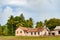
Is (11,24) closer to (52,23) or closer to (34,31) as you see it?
(34,31)

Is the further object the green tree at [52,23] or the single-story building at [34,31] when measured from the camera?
the green tree at [52,23]

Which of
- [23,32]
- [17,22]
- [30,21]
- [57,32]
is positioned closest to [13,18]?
[17,22]

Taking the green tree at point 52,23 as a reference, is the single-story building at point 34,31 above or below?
below

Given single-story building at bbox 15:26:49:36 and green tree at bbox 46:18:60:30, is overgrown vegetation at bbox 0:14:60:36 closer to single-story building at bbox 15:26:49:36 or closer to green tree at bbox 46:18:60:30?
green tree at bbox 46:18:60:30

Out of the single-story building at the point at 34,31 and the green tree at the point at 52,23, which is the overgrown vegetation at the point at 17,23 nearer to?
the green tree at the point at 52,23

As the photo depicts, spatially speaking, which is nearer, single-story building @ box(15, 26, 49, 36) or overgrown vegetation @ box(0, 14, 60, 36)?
single-story building @ box(15, 26, 49, 36)

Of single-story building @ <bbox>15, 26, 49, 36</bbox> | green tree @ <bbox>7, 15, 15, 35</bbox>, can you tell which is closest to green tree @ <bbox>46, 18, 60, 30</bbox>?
single-story building @ <bbox>15, 26, 49, 36</bbox>

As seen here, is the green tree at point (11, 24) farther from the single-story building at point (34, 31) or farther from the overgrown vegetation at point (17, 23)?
the single-story building at point (34, 31)

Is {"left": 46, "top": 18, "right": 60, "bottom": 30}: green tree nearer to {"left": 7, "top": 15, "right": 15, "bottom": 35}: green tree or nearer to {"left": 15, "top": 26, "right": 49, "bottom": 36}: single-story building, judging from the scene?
{"left": 15, "top": 26, "right": 49, "bottom": 36}: single-story building

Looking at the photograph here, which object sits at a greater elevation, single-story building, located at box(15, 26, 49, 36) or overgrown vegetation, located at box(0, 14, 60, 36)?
overgrown vegetation, located at box(0, 14, 60, 36)

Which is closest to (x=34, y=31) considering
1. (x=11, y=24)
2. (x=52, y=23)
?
(x=52, y=23)

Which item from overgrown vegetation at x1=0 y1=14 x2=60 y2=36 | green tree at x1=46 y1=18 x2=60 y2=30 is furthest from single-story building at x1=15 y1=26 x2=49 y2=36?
green tree at x1=46 y1=18 x2=60 y2=30

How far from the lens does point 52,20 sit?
Answer: 106250 millimetres

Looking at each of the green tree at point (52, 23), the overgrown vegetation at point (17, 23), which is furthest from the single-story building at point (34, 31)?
the green tree at point (52, 23)
